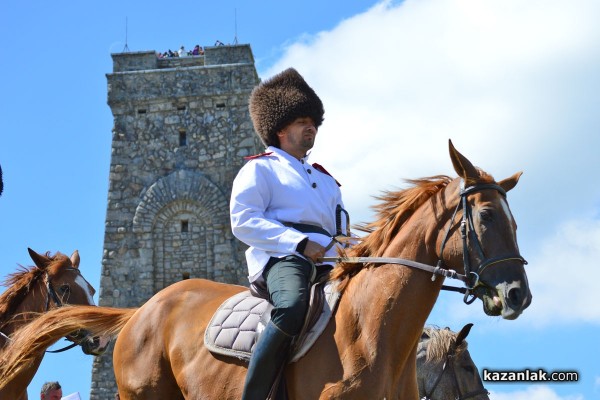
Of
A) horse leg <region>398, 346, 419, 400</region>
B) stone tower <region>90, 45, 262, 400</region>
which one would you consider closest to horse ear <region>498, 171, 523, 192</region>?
horse leg <region>398, 346, 419, 400</region>

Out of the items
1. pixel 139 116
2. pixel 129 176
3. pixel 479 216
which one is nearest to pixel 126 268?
pixel 129 176

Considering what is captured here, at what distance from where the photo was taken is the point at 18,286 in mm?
8516

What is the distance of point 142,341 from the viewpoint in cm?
598

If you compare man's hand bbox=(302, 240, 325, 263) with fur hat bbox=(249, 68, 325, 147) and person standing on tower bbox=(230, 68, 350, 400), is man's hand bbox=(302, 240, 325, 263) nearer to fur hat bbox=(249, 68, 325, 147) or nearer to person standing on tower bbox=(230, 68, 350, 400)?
person standing on tower bbox=(230, 68, 350, 400)

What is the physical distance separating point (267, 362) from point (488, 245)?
130 centimetres

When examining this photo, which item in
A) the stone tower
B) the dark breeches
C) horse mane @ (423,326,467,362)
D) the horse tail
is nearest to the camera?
the dark breeches

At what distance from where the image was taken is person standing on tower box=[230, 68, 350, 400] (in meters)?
5.01

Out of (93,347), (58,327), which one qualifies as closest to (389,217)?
(58,327)

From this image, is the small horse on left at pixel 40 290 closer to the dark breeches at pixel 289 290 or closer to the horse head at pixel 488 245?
the dark breeches at pixel 289 290

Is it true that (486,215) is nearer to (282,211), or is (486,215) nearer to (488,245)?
(488,245)

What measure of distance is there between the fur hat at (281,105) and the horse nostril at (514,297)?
2038mm

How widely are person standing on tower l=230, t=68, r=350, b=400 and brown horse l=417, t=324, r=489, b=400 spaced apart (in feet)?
10.4

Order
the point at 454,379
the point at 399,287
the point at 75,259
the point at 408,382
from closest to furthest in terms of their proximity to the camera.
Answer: the point at 399,287
the point at 408,382
the point at 454,379
the point at 75,259

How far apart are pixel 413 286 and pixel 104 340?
3250 millimetres
